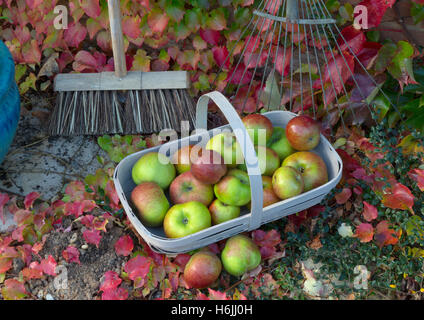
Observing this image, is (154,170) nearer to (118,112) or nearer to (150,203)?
(150,203)

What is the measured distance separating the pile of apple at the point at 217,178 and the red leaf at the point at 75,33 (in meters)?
0.93

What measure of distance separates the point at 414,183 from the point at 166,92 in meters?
1.17

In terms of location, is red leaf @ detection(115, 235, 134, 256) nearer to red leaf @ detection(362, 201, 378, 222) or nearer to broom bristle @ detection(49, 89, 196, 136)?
broom bristle @ detection(49, 89, 196, 136)

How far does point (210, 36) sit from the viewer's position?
83.8 inches

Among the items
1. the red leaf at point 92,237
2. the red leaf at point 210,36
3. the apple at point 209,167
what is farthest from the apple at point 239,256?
the red leaf at point 210,36

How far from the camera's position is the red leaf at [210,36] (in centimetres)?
212

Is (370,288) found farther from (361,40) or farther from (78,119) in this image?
(78,119)

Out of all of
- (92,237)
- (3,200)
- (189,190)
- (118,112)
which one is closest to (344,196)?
(189,190)

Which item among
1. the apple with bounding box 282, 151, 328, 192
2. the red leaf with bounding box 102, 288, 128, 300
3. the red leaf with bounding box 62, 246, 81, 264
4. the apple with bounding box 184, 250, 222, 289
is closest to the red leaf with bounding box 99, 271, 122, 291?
the red leaf with bounding box 102, 288, 128, 300

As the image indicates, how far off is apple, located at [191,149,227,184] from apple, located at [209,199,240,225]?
0.30ft

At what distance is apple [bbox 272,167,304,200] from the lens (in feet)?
4.85

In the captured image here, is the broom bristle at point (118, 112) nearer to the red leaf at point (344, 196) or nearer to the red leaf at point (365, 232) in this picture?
the red leaf at point (344, 196)

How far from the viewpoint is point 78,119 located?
2102 millimetres

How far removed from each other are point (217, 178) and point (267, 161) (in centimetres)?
22
